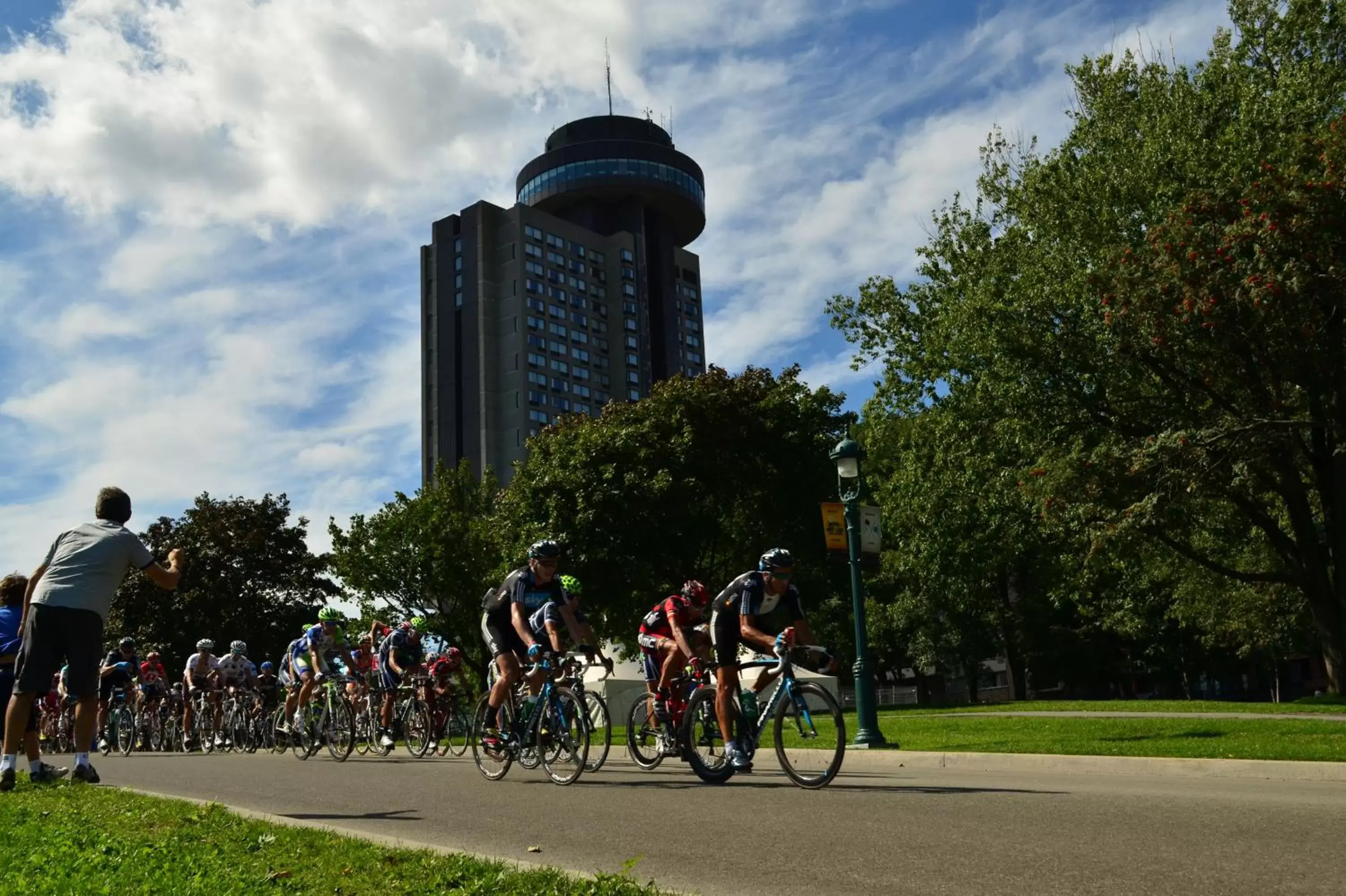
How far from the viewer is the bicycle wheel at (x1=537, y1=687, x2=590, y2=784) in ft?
33.6

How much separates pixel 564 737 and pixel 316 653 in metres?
7.06

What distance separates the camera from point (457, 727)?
55.3ft

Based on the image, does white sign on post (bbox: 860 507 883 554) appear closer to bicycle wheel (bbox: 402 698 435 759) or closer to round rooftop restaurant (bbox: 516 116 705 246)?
bicycle wheel (bbox: 402 698 435 759)

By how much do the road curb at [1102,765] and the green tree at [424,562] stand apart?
134 feet

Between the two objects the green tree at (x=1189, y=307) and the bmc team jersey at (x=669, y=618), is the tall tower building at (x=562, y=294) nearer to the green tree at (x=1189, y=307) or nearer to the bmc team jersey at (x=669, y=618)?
the green tree at (x=1189, y=307)

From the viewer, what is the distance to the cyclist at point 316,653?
1639 cm

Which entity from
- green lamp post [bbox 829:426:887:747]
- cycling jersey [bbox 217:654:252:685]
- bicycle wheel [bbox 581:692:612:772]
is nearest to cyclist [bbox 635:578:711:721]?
bicycle wheel [bbox 581:692:612:772]

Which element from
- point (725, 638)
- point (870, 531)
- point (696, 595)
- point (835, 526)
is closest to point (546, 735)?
point (696, 595)

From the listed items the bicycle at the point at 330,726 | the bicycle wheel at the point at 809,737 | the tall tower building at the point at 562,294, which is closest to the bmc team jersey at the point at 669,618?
the bicycle wheel at the point at 809,737

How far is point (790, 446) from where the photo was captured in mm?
37531

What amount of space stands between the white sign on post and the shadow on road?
29.1ft

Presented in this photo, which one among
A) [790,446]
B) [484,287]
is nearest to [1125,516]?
[790,446]

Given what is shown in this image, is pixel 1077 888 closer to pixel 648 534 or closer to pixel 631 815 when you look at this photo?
pixel 631 815

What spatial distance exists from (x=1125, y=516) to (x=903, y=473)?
8194 mm
